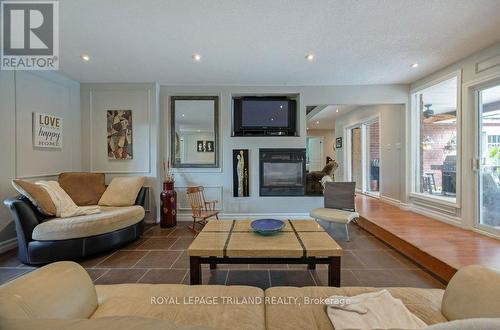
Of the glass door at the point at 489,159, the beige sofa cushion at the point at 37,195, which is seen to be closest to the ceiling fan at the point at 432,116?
the glass door at the point at 489,159

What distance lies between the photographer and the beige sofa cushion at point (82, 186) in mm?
3568

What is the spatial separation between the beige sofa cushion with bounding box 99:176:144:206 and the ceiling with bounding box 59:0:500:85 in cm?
175

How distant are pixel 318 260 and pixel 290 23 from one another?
89.6 inches

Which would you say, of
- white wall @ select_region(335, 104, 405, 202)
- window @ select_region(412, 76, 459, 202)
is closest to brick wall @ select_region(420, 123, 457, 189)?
window @ select_region(412, 76, 459, 202)

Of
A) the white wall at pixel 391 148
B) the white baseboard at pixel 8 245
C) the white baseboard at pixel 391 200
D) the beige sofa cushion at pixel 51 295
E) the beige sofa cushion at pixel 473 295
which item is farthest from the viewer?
the white baseboard at pixel 391 200

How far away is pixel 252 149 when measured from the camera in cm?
444

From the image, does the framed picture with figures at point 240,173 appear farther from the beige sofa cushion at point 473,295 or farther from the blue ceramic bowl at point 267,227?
the beige sofa cushion at point 473,295

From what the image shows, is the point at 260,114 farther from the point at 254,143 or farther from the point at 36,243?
the point at 36,243

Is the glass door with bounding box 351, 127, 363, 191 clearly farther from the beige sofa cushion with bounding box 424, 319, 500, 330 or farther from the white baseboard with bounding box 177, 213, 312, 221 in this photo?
the beige sofa cushion with bounding box 424, 319, 500, 330

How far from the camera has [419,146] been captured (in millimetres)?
4363

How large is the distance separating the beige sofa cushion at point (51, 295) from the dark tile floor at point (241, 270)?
4.04 feet

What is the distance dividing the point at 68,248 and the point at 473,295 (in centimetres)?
347

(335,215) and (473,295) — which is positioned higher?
(473,295)

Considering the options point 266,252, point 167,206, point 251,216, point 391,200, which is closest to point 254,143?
point 251,216
